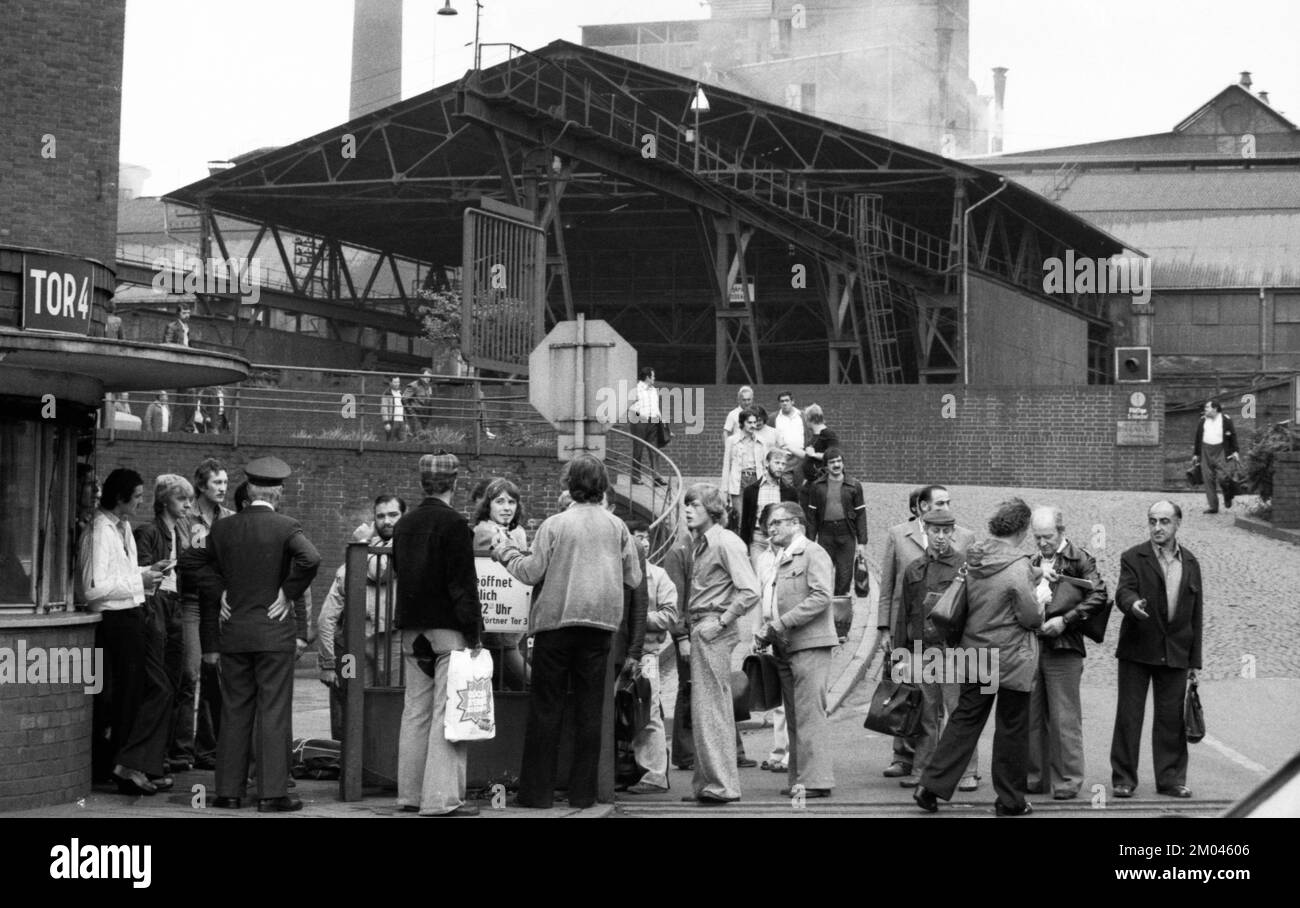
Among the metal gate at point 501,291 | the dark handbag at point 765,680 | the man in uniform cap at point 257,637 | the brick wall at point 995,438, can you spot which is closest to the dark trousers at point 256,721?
the man in uniform cap at point 257,637

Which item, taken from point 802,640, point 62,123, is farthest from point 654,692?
point 62,123

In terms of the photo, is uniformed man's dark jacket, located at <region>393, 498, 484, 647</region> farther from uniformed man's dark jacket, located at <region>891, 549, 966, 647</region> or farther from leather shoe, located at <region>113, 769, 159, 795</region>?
uniformed man's dark jacket, located at <region>891, 549, 966, 647</region>

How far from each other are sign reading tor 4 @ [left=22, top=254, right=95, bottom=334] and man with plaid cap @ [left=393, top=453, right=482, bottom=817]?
3.73 m

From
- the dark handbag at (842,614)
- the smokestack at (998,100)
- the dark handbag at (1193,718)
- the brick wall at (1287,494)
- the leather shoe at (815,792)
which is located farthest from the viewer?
the smokestack at (998,100)

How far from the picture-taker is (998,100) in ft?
271

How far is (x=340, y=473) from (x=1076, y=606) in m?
17.0

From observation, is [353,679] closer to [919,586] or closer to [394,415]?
[919,586]

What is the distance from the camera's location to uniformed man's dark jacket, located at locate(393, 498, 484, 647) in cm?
897

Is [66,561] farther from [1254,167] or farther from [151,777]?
[1254,167]

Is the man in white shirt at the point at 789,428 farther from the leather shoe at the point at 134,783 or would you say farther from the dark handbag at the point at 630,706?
the leather shoe at the point at 134,783

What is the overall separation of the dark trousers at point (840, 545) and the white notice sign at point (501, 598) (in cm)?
614

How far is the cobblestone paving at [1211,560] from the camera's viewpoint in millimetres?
15367

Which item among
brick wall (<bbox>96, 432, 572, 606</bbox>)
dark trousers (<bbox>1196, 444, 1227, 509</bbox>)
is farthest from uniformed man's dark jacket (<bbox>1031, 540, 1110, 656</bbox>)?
dark trousers (<bbox>1196, 444, 1227, 509</bbox>)
